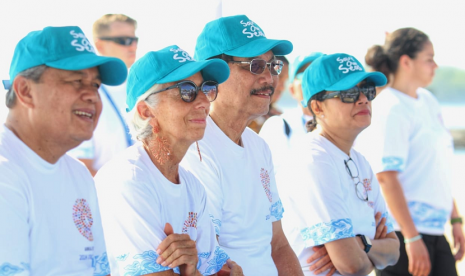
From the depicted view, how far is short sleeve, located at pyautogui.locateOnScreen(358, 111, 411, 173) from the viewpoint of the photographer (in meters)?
3.89

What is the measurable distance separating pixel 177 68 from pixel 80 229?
725mm

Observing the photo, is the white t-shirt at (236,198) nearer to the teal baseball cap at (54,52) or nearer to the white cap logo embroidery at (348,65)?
the teal baseball cap at (54,52)

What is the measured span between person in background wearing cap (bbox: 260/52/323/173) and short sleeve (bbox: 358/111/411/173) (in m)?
0.49

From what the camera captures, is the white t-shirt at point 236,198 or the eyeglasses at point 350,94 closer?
the white t-shirt at point 236,198

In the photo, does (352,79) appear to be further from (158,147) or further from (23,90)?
(23,90)

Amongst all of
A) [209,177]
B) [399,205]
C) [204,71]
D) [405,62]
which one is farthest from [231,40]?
[405,62]

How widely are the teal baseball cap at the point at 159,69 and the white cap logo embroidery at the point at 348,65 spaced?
44.5 inches

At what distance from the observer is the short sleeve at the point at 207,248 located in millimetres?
2162

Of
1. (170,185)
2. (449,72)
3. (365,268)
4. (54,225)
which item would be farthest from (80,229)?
(449,72)

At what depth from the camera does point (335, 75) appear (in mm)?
3156

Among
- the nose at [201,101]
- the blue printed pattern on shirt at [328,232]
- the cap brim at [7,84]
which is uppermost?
the cap brim at [7,84]

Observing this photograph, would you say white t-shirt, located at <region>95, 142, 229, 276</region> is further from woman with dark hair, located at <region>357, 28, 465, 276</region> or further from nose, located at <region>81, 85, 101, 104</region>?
woman with dark hair, located at <region>357, 28, 465, 276</region>

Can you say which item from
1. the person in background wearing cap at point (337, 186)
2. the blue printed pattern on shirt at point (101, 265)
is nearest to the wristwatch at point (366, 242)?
the person in background wearing cap at point (337, 186)

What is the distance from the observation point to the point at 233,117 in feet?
8.58
